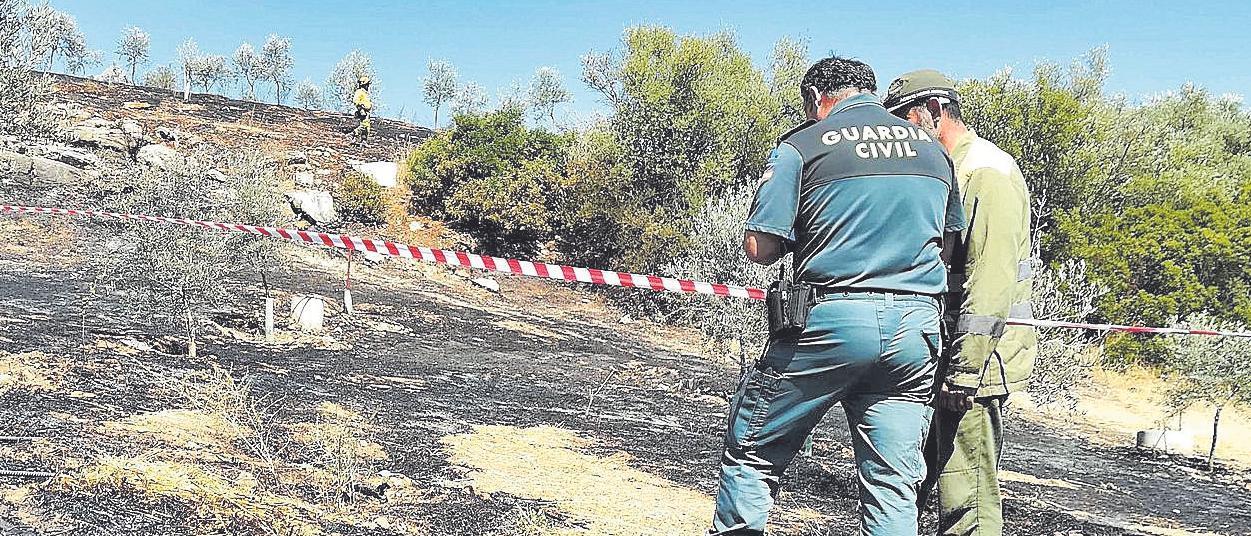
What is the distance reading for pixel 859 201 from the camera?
2654mm

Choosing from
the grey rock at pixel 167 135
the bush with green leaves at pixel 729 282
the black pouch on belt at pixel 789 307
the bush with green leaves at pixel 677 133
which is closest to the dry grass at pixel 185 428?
the black pouch on belt at pixel 789 307

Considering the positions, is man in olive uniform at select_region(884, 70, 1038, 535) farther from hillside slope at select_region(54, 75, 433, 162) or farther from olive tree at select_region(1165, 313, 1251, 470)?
hillside slope at select_region(54, 75, 433, 162)

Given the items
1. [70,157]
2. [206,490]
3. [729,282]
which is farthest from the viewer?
[70,157]

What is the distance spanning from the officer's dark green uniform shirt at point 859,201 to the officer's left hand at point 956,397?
1.72ft

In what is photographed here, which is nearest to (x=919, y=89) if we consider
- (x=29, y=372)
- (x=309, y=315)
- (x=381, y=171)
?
(x=29, y=372)

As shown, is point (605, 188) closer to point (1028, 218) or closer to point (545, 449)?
point (545, 449)

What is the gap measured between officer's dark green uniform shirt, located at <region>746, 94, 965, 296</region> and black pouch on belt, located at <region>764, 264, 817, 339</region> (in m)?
0.05

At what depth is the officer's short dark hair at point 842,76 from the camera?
9.57ft

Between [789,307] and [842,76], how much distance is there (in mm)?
718

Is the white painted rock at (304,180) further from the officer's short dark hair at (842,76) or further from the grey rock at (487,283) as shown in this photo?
the officer's short dark hair at (842,76)

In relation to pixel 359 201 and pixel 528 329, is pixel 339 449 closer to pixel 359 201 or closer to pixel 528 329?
pixel 528 329

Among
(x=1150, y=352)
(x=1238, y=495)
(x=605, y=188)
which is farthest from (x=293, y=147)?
(x=1238, y=495)

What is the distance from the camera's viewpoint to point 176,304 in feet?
28.8

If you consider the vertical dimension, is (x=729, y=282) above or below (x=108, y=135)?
below
